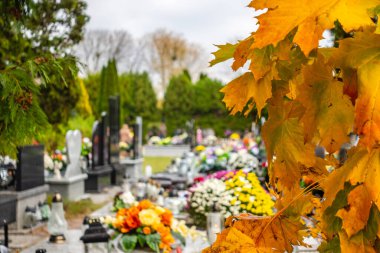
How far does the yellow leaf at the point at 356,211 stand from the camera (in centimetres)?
107

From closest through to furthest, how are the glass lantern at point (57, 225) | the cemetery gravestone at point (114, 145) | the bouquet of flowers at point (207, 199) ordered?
the glass lantern at point (57, 225) < the bouquet of flowers at point (207, 199) < the cemetery gravestone at point (114, 145)

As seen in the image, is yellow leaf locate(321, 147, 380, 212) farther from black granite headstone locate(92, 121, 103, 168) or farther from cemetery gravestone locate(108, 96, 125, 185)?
cemetery gravestone locate(108, 96, 125, 185)

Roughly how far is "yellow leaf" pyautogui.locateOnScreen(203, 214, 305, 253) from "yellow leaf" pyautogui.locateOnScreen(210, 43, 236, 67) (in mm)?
418

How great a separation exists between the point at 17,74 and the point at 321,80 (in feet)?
7.87

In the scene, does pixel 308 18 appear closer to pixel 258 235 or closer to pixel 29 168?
pixel 258 235

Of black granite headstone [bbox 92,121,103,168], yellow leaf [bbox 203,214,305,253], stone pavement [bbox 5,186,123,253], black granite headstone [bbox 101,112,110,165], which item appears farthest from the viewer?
black granite headstone [bbox 101,112,110,165]

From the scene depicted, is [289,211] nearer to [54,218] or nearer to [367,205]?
[367,205]

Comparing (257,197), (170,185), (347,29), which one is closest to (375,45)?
(347,29)

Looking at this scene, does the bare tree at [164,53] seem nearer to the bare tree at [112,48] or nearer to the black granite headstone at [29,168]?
the bare tree at [112,48]

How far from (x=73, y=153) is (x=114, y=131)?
4185 millimetres

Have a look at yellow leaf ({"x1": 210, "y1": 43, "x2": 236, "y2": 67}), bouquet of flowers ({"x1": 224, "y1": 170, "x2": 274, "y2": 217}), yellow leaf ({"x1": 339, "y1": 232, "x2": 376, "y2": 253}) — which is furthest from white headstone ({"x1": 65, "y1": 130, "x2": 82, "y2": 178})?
yellow leaf ({"x1": 339, "y1": 232, "x2": 376, "y2": 253})

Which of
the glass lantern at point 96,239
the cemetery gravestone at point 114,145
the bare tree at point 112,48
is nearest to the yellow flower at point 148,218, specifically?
the glass lantern at point 96,239

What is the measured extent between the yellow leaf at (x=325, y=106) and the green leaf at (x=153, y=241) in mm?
4222

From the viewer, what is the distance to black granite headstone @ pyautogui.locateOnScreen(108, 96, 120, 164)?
1637 centimetres
